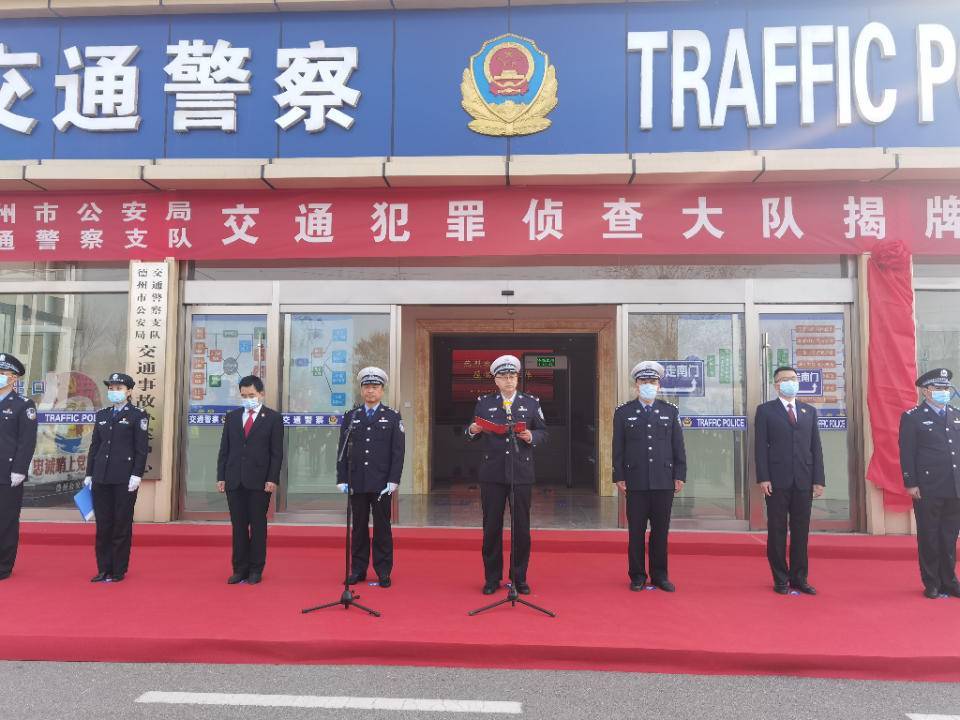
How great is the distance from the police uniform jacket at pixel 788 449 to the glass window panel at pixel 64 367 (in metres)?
6.69

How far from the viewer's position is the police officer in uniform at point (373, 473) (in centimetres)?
485

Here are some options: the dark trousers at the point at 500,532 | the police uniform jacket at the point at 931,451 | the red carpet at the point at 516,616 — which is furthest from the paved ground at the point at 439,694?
the police uniform jacket at the point at 931,451

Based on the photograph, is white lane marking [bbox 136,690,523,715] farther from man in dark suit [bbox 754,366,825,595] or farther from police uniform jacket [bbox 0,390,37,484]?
police uniform jacket [bbox 0,390,37,484]

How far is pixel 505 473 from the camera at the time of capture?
15.3 feet

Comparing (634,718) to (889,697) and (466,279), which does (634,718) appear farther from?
(466,279)

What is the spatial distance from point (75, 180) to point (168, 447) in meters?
3.03

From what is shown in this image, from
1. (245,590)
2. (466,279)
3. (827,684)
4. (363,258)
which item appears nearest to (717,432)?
(466,279)

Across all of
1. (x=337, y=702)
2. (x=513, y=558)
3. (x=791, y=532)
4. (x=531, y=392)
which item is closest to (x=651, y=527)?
(x=791, y=532)

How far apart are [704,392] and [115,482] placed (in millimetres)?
5635

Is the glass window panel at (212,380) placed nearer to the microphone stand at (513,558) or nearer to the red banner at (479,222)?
the red banner at (479,222)

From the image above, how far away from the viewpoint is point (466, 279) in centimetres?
704

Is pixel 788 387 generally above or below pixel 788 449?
Result: above

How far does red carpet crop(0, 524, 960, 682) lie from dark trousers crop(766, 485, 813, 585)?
22cm

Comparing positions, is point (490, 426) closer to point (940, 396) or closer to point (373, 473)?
point (373, 473)
